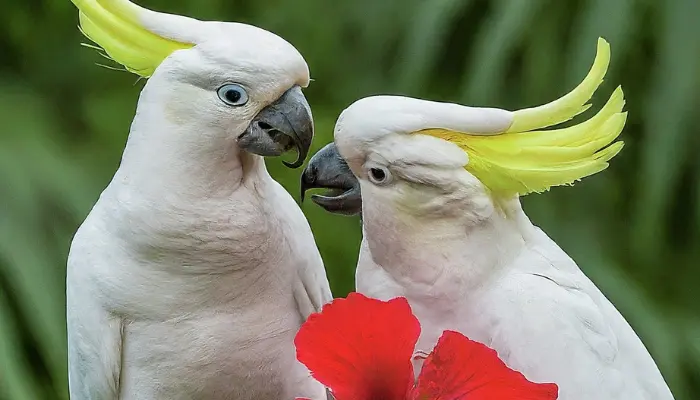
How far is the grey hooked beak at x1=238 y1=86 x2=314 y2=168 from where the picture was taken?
2.61ft

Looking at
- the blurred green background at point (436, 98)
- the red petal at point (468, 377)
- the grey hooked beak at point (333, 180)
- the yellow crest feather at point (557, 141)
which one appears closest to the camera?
the red petal at point (468, 377)

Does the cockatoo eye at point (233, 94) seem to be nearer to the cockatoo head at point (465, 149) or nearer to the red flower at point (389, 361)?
the cockatoo head at point (465, 149)

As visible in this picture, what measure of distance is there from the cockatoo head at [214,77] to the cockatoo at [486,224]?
0.06 metres

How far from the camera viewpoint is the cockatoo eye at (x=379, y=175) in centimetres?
78

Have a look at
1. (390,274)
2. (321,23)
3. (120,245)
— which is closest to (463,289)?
(390,274)

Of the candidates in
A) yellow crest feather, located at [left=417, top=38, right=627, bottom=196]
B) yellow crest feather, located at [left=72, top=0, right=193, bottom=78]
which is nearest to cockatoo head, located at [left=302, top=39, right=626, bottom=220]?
yellow crest feather, located at [left=417, top=38, right=627, bottom=196]

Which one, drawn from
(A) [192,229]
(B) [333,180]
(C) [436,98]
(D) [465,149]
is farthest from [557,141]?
(C) [436,98]

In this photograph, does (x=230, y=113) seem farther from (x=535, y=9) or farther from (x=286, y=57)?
(x=535, y=9)

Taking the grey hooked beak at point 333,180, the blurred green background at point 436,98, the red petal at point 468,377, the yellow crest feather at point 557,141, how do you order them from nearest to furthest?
the red petal at point 468,377 < the yellow crest feather at point 557,141 < the grey hooked beak at point 333,180 < the blurred green background at point 436,98

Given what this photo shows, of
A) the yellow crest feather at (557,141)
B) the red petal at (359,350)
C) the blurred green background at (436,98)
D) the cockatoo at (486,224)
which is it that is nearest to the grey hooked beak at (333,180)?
the cockatoo at (486,224)

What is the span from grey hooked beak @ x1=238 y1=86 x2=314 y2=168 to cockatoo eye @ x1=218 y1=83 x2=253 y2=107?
0.07 feet

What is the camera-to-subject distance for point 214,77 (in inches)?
30.4

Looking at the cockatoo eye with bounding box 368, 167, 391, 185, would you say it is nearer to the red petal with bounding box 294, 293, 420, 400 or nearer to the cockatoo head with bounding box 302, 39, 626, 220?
the cockatoo head with bounding box 302, 39, 626, 220

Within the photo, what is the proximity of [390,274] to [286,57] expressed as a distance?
0.23 meters
